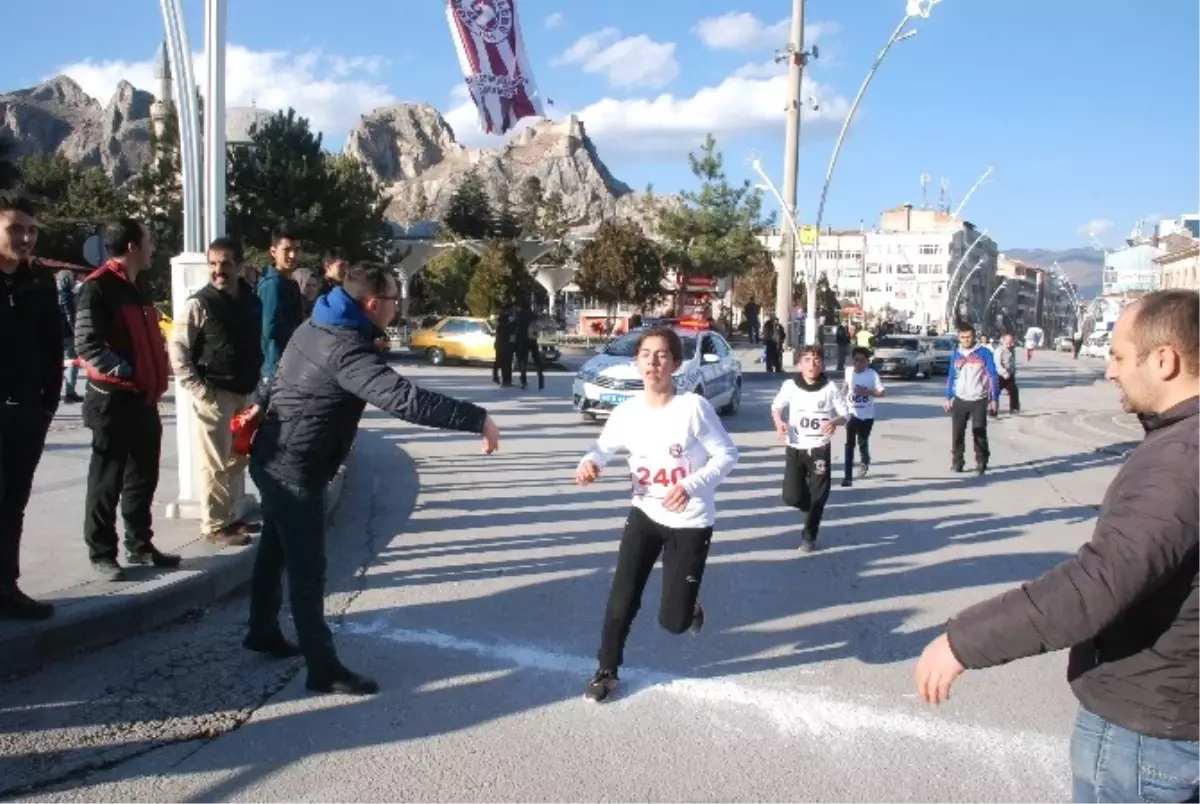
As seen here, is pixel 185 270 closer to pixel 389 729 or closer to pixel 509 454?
pixel 389 729

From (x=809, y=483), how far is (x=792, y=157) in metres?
25.5

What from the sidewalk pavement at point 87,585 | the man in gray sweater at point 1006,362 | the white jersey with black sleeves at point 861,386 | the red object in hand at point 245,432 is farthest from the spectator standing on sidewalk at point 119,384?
the man in gray sweater at point 1006,362

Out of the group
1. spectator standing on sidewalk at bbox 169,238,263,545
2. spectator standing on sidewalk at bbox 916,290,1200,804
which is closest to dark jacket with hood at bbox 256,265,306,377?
spectator standing on sidewalk at bbox 169,238,263,545

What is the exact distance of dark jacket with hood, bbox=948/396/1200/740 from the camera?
1975 mm

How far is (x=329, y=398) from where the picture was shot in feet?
14.0

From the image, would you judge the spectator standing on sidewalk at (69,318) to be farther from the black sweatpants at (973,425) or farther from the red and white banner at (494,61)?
the black sweatpants at (973,425)

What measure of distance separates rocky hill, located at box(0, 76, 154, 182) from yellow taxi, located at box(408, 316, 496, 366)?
5083 inches

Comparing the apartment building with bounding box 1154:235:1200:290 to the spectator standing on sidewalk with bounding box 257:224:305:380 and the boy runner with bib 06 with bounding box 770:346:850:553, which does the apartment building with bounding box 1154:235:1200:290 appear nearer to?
the boy runner with bib 06 with bounding box 770:346:850:553

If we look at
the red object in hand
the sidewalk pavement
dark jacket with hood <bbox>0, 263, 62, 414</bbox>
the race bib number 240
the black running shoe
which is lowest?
the black running shoe

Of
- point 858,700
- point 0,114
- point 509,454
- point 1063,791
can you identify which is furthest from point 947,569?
point 0,114

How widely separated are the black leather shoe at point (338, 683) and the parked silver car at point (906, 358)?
27929mm

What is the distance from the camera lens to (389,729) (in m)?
4.14

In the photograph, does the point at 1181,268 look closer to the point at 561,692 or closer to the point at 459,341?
the point at 459,341

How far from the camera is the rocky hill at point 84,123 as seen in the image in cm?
14962
